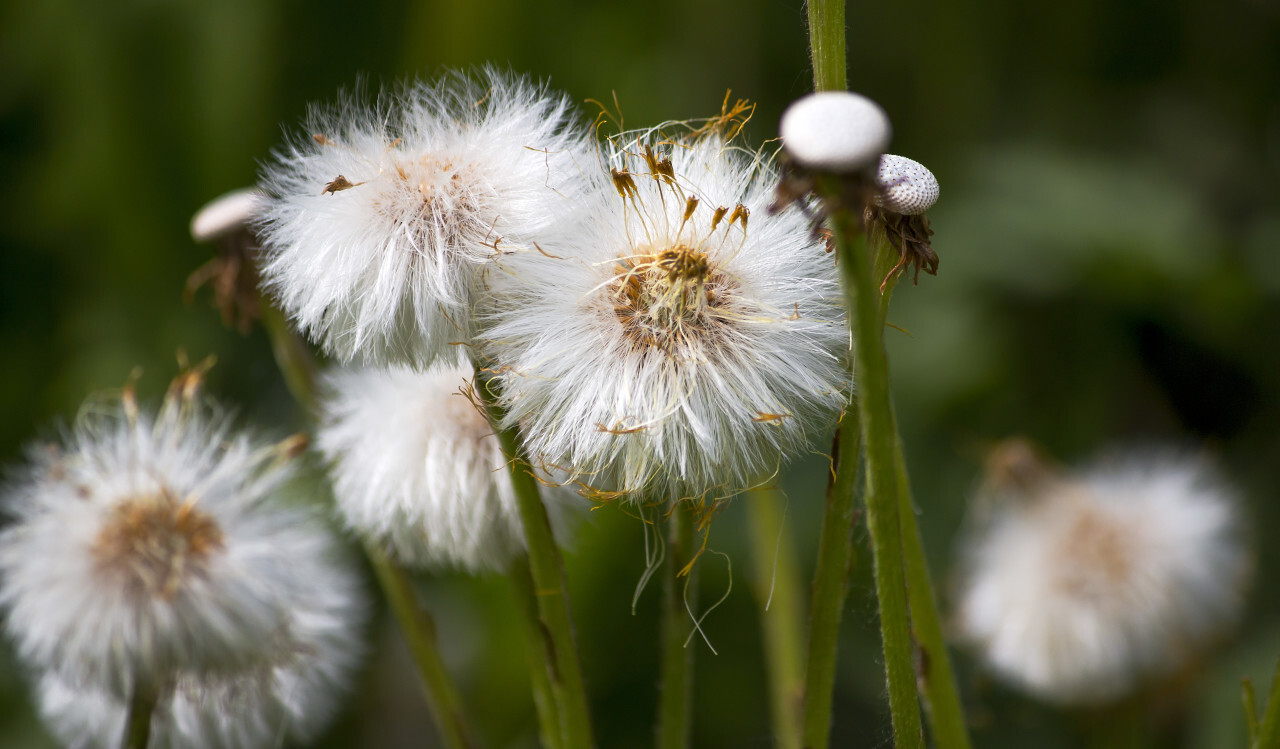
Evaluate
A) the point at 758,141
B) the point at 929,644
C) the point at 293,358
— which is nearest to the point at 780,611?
the point at 929,644

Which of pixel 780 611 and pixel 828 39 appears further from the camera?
pixel 780 611

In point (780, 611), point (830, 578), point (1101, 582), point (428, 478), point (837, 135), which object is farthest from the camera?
point (1101, 582)

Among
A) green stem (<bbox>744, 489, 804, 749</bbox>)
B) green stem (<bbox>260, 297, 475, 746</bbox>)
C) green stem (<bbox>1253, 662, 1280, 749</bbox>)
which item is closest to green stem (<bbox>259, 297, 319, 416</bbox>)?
green stem (<bbox>260, 297, 475, 746</bbox>)

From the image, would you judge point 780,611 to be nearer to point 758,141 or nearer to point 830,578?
point 830,578

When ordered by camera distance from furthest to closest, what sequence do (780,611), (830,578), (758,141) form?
(758,141)
(780,611)
(830,578)

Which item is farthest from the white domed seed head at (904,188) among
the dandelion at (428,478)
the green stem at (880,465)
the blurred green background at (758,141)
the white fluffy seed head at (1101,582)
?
the blurred green background at (758,141)
